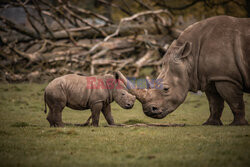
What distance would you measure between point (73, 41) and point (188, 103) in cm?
728

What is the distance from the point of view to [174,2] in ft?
76.1

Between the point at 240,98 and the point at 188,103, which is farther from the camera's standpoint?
the point at 188,103

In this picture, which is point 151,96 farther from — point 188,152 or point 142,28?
point 142,28

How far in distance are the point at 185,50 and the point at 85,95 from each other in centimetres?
227

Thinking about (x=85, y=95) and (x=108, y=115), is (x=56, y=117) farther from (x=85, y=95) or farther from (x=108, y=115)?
(x=108, y=115)

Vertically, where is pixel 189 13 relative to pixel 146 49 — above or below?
above

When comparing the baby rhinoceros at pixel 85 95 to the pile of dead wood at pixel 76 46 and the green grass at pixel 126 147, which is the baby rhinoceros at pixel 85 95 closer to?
the green grass at pixel 126 147

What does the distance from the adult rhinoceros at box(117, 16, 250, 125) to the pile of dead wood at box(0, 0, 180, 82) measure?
8265 millimetres

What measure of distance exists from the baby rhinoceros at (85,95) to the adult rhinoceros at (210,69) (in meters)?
0.46

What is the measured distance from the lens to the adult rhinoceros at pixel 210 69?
647 cm

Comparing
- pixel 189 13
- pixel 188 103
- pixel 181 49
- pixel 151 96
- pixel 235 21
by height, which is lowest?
pixel 188 103

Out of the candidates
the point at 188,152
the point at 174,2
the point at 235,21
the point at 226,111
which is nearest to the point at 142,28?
the point at 174,2

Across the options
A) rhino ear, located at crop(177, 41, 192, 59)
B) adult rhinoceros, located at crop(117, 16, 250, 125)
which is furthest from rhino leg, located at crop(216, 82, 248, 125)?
rhino ear, located at crop(177, 41, 192, 59)

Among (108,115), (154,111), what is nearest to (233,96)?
(154,111)
